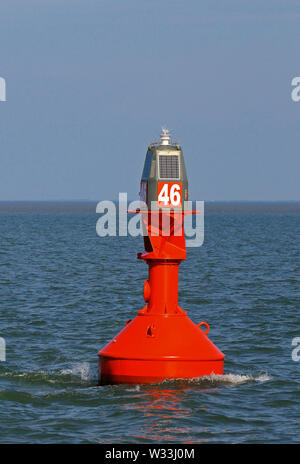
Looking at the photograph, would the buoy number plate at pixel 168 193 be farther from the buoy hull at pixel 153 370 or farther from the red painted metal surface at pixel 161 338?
the buoy hull at pixel 153 370

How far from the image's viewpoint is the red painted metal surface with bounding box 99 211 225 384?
1698 cm

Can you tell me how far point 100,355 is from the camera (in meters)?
17.7

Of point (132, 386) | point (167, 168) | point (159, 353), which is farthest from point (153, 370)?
point (167, 168)

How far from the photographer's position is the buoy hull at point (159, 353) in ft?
55.7

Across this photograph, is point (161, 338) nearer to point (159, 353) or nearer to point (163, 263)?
point (159, 353)

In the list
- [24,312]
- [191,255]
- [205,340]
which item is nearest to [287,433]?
[205,340]

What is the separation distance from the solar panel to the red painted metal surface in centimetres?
64

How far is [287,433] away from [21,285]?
23.5 metres

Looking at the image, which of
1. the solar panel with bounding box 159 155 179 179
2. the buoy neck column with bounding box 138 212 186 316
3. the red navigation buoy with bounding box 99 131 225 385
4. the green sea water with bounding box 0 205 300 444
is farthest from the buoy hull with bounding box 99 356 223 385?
the solar panel with bounding box 159 155 179 179

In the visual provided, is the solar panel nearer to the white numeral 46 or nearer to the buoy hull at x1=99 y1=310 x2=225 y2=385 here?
the white numeral 46

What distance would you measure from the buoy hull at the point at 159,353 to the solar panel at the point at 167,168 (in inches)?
96.6

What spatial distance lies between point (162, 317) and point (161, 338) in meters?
0.52

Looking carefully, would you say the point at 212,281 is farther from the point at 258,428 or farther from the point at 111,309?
the point at 258,428
